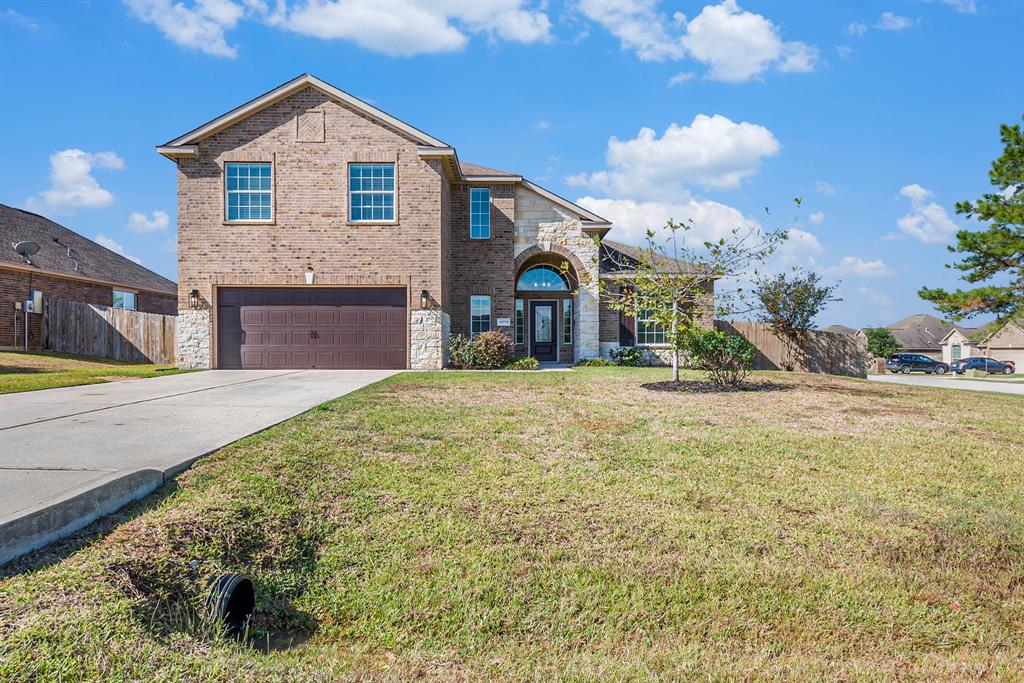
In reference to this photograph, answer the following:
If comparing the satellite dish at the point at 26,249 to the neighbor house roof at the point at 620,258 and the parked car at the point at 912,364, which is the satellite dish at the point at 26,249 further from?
the parked car at the point at 912,364

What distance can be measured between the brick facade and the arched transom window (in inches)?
713

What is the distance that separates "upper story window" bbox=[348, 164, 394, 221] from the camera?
17.7 metres

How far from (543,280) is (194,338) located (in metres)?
Result: 11.9

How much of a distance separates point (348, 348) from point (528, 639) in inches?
589

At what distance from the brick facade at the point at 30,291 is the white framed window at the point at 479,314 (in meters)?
16.2

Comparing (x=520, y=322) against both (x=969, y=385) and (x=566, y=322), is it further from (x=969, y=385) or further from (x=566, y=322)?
(x=969, y=385)

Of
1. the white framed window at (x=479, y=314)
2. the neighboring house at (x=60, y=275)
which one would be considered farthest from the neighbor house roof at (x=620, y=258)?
the neighboring house at (x=60, y=275)

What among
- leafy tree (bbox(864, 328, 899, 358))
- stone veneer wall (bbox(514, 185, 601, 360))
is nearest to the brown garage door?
stone veneer wall (bbox(514, 185, 601, 360))

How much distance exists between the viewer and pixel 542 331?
22.6 m

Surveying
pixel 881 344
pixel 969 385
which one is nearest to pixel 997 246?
pixel 969 385

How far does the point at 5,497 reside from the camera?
13.7ft

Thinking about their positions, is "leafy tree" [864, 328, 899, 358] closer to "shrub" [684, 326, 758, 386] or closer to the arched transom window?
the arched transom window

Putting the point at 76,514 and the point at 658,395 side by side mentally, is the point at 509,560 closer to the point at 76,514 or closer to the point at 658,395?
the point at 76,514

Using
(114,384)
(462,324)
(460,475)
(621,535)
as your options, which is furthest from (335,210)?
(621,535)
